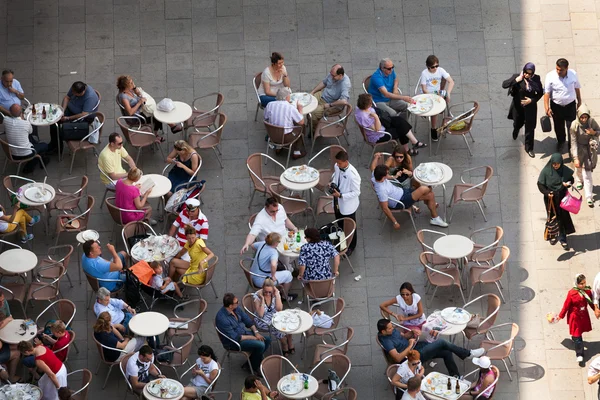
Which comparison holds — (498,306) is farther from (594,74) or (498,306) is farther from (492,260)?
(594,74)

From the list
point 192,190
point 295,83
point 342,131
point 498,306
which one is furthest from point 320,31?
point 498,306

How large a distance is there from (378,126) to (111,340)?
5372 millimetres

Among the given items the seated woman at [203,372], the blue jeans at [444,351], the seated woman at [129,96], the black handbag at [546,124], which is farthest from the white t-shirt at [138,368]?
the black handbag at [546,124]

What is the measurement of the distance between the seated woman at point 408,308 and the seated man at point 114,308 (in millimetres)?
3315

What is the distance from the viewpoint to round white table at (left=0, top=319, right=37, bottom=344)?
56.5 feet

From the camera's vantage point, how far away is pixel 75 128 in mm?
20234

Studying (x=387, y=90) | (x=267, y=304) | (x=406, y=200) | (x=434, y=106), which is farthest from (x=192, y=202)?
(x=434, y=106)

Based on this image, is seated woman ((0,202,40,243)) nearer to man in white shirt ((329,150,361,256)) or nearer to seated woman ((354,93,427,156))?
man in white shirt ((329,150,361,256))

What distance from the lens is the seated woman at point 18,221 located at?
18828 mm

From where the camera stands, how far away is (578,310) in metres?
17.6

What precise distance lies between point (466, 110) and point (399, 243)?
119 inches

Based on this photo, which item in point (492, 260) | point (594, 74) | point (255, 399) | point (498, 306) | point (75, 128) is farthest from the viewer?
point (594, 74)

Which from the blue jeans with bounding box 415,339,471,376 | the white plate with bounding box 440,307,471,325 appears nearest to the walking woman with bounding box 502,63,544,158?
the white plate with bounding box 440,307,471,325

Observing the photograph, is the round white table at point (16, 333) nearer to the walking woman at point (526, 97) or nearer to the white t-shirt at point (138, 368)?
the white t-shirt at point (138, 368)
